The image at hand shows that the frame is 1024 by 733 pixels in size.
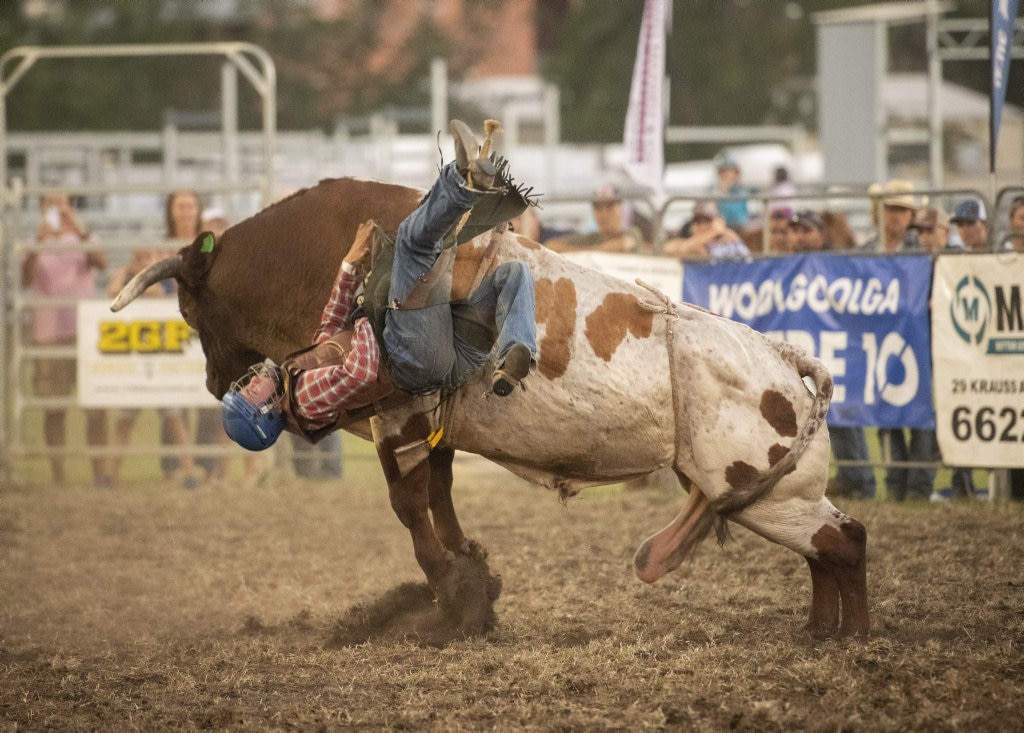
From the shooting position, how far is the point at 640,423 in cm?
523

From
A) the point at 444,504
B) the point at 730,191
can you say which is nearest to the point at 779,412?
the point at 444,504

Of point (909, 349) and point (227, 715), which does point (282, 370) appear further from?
point (909, 349)

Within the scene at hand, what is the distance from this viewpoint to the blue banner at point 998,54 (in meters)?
7.71

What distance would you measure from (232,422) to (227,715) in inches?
49.3

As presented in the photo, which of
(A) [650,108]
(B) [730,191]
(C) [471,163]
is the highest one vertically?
(A) [650,108]

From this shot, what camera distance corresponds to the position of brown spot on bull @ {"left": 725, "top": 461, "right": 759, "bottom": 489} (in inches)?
204

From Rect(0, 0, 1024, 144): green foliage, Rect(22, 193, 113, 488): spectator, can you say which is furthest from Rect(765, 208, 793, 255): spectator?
Rect(0, 0, 1024, 144): green foliage

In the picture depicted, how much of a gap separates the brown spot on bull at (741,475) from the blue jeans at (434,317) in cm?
95

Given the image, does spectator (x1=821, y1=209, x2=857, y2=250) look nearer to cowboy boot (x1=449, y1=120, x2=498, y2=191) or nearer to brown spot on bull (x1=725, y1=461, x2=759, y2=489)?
brown spot on bull (x1=725, y1=461, x2=759, y2=489)

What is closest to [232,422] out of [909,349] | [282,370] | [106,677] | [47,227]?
[282,370]

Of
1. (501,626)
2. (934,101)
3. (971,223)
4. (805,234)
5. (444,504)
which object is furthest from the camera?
(934,101)

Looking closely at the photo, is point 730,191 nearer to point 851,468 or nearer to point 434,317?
point 851,468

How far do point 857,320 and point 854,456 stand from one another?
92cm

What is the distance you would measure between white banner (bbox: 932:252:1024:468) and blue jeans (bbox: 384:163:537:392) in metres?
3.90
